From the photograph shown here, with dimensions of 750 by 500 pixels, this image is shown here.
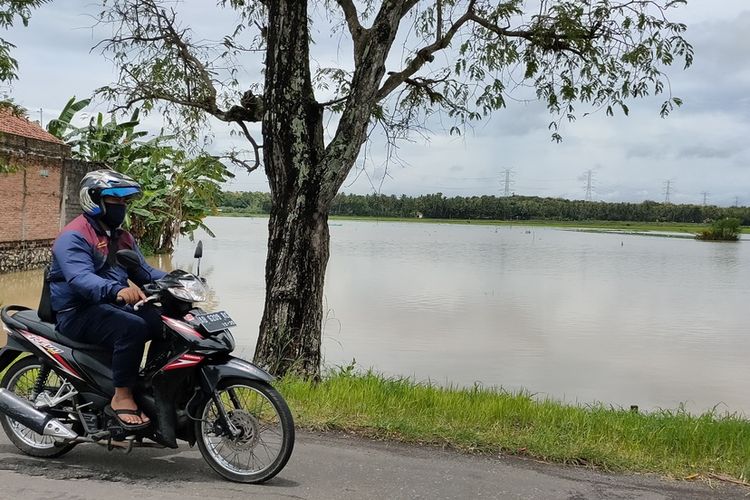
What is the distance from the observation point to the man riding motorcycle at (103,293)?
3789mm

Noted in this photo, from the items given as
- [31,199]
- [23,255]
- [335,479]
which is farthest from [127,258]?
[23,255]

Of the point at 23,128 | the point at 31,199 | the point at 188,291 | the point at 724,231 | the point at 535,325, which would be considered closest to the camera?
the point at 188,291

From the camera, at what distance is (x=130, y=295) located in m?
3.72

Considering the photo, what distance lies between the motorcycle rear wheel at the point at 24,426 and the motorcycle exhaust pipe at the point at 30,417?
→ 99 mm

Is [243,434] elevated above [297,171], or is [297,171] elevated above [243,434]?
[297,171]

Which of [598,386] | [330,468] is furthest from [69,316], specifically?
[598,386]

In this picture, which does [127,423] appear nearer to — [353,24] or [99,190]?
[99,190]

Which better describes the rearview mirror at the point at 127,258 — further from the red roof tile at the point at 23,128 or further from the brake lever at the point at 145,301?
the red roof tile at the point at 23,128

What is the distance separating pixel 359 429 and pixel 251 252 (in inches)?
1311

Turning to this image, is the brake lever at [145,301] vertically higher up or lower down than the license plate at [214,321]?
higher up

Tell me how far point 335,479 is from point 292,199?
3191 mm

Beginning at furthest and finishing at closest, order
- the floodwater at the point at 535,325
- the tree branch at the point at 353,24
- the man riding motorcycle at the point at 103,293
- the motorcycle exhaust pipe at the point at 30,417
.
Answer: the floodwater at the point at 535,325 < the tree branch at the point at 353,24 < the motorcycle exhaust pipe at the point at 30,417 < the man riding motorcycle at the point at 103,293

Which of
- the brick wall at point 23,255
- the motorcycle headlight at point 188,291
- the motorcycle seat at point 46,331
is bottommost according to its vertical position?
the brick wall at point 23,255

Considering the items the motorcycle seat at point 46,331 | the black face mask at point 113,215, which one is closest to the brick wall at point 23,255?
the motorcycle seat at point 46,331
